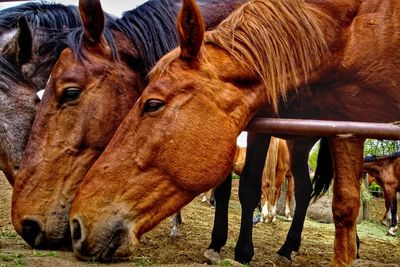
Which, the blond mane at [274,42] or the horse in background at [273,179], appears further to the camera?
the horse in background at [273,179]

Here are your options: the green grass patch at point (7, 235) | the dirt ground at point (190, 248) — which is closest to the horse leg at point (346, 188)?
the dirt ground at point (190, 248)

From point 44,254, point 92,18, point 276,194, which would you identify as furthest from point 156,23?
point 276,194

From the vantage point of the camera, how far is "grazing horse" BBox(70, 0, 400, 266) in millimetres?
2426

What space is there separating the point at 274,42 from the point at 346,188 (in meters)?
1.15

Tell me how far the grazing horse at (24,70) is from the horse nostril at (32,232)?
2.42ft

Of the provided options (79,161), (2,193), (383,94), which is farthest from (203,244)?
(2,193)

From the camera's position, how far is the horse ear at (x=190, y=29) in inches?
95.0

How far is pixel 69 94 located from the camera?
10.4 feet

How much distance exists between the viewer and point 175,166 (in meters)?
2.43

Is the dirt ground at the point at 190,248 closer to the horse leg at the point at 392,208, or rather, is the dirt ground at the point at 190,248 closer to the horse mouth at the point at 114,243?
the horse mouth at the point at 114,243

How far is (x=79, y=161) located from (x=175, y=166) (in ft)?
3.09

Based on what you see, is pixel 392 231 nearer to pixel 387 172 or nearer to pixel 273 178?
pixel 273 178

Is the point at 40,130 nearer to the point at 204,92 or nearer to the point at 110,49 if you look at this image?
the point at 110,49

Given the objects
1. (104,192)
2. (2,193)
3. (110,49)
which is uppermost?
(110,49)
